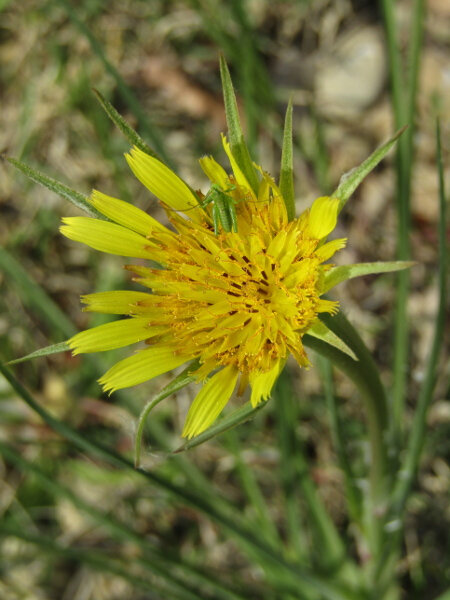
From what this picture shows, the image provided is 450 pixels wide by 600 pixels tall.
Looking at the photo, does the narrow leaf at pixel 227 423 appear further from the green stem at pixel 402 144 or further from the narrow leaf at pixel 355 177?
the green stem at pixel 402 144

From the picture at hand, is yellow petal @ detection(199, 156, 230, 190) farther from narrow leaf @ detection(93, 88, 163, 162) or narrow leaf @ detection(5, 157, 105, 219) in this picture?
narrow leaf @ detection(5, 157, 105, 219)

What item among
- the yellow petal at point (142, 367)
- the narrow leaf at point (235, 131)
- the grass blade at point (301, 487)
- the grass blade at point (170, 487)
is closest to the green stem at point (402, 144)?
the grass blade at point (301, 487)

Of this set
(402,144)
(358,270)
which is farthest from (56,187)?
(402,144)

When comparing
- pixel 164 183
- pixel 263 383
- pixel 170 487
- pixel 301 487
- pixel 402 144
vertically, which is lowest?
pixel 301 487

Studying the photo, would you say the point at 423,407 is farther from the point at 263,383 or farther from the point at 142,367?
the point at 142,367

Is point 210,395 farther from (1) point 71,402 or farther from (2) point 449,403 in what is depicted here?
(1) point 71,402

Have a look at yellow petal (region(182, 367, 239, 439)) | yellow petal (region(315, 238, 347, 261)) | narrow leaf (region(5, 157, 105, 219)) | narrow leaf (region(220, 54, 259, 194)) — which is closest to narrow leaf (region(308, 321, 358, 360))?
yellow petal (region(315, 238, 347, 261))

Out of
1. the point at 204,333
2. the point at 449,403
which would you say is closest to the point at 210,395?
the point at 204,333
